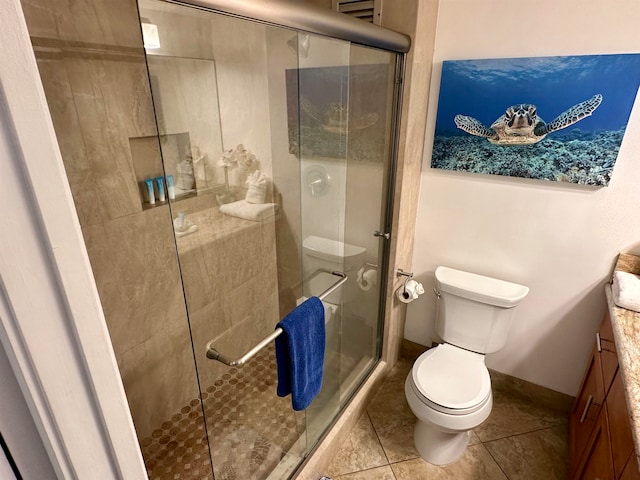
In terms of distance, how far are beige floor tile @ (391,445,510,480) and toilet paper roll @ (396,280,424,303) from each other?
830 mm

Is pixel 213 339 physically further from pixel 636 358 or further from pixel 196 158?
pixel 636 358

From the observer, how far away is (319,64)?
167cm

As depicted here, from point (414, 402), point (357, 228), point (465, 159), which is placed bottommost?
point (414, 402)

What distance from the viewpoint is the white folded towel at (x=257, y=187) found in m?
2.04

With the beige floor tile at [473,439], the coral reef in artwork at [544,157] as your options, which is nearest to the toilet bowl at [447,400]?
the beige floor tile at [473,439]

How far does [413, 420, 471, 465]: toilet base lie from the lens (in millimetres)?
1835

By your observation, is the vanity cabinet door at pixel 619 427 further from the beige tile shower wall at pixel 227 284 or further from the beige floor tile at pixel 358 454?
the beige tile shower wall at pixel 227 284

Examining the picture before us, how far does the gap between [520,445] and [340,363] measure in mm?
1034

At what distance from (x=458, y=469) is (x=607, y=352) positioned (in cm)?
90

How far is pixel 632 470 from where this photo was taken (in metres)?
0.98

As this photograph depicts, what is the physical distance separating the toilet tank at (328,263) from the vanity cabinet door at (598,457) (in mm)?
1184

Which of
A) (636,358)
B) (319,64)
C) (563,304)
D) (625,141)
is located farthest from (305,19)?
(563,304)

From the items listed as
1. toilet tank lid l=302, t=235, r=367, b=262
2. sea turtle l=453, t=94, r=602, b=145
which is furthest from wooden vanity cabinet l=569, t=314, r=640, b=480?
toilet tank lid l=302, t=235, r=367, b=262

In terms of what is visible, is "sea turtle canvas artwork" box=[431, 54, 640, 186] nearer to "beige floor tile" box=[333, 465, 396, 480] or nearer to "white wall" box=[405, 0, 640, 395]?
"white wall" box=[405, 0, 640, 395]
